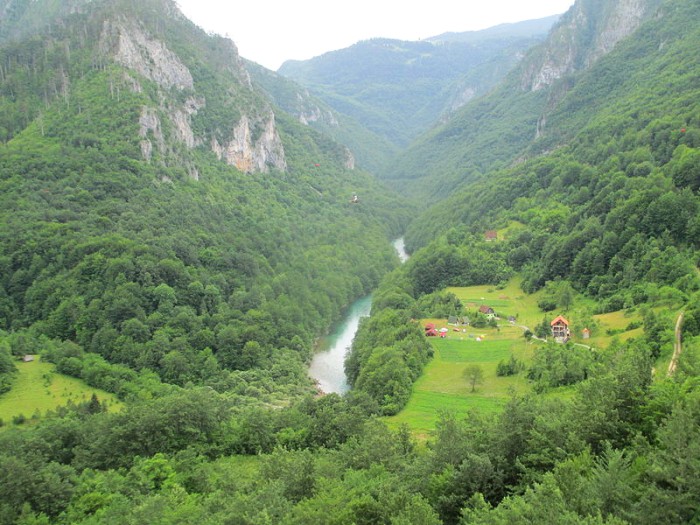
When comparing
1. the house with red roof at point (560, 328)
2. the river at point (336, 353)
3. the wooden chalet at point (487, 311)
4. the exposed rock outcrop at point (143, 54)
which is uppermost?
the exposed rock outcrop at point (143, 54)

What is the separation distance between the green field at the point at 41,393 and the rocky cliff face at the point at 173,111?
59598 mm

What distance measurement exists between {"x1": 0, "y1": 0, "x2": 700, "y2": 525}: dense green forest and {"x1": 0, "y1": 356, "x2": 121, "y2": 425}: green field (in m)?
1.25

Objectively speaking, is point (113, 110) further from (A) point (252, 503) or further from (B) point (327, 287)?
(A) point (252, 503)

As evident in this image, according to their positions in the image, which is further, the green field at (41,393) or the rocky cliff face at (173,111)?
the rocky cliff face at (173,111)

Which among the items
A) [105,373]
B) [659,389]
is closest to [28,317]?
[105,373]

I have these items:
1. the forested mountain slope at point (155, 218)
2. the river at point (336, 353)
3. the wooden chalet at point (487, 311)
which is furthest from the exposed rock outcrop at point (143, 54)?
the wooden chalet at point (487, 311)

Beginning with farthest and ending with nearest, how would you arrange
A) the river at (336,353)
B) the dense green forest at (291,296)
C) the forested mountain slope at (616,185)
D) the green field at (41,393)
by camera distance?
1. the river at (336,353)
2. the forested mountain slope at (616,185)
3. the green field at (41,393)
4. the dense green forest at (291,296)

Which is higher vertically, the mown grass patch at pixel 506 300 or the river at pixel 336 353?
the mown grass patch at pixel 506 300

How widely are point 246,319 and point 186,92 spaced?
86084mm

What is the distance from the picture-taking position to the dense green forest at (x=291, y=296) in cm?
3206

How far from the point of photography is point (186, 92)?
6324 inches

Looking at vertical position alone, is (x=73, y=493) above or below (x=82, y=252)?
below

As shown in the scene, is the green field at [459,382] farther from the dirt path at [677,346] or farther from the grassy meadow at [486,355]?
the dirt path at [677,346]

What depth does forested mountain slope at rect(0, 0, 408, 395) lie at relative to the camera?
3506 inches
